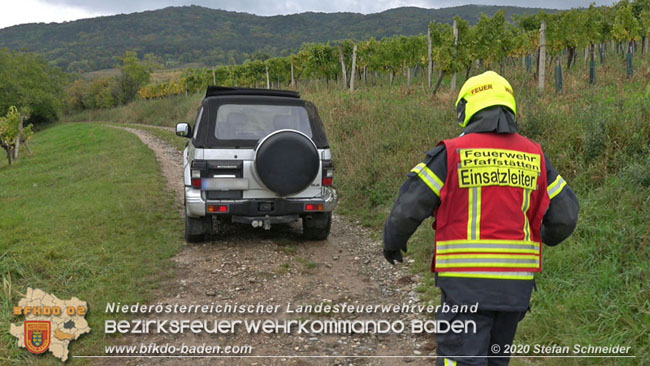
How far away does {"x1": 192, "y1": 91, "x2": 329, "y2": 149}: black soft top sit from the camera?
242 inches

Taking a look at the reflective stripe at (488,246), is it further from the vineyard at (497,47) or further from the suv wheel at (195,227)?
the vineyard at (497,47)

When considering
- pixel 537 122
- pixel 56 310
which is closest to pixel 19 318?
pixel 56 310

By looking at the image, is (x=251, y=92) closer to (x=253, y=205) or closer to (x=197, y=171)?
(x=197, y=171)

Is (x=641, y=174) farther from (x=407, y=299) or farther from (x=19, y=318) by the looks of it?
(x=19, y=318)

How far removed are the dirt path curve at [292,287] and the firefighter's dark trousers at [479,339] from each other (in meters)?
1.52

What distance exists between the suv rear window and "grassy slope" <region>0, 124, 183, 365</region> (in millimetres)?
1779

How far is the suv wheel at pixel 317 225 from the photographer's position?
6.79 metres

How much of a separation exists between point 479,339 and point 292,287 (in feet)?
10.7

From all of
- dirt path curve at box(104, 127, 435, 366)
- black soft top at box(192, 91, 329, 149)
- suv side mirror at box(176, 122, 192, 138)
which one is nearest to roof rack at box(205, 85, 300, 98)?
black soft top at box(192, 91, 329, 149)

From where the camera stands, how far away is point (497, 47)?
62.0 feet

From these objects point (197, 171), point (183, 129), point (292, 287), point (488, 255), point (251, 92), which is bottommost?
point (292, 287)

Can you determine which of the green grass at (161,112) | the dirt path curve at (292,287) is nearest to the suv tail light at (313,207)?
the dirt path curve at (292,287)

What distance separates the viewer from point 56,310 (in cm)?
445

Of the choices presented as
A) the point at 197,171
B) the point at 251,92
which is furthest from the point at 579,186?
the point at 197,171
